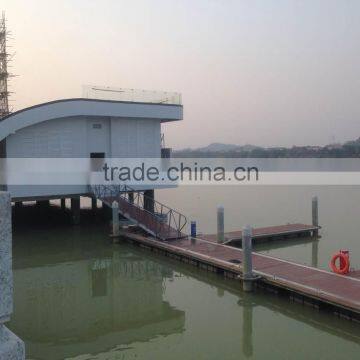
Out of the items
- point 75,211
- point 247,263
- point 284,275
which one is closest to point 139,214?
point 75,211

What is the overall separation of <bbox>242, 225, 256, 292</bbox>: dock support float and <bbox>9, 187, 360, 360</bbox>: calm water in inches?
12.3

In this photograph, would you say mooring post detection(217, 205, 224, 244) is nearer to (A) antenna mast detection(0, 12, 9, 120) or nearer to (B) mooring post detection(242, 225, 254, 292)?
(B) mooring post detection(242, 225, 254, 292)

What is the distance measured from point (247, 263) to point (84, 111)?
39.8 ft

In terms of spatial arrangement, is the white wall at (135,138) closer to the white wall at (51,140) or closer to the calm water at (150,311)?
the white wall at (51,140)

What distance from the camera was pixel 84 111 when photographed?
20.5m

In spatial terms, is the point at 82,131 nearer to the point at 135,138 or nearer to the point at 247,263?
the point at 135,138

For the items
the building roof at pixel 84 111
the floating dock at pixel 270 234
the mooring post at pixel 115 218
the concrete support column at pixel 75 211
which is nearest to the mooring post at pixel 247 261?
the floating dock at pixel 270 234

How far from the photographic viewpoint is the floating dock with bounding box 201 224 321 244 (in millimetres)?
17141

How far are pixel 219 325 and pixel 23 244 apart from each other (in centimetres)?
1160

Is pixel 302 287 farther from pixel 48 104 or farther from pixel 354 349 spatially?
pixel 48 104

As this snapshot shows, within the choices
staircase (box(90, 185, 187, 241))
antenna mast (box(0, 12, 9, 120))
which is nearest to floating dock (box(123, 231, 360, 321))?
staircase (box(90, 185, 187, 241))

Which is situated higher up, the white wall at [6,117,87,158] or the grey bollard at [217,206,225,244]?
the white wall at [6,117,87,158]

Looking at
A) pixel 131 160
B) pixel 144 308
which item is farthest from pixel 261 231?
pixel 144 308

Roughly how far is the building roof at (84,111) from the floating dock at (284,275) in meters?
7.69
